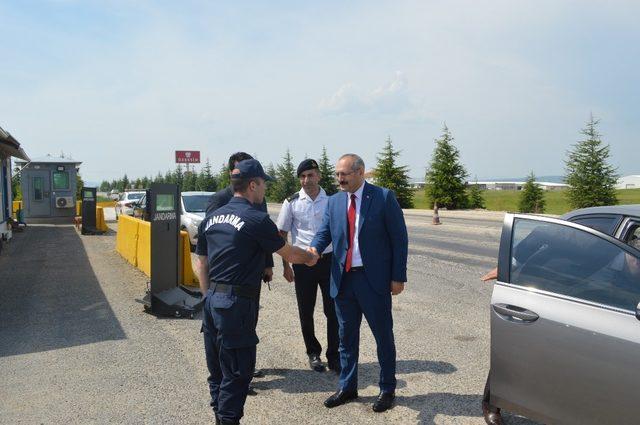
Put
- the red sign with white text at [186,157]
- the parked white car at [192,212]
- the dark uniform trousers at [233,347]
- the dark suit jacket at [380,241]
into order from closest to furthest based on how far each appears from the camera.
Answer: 1. the dark uniform trousers at [233,347]
2. the dark suit jacket at [380,241]
3. the parked white car at [192,212]
4. the red sign with white text at [186,157]

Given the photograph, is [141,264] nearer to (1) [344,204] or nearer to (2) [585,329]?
(1) [344,204]

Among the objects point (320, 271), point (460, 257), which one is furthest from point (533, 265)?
point (460, 257)

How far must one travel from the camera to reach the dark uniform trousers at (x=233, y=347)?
323cm

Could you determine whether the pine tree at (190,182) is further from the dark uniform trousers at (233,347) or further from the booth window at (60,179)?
the dark uniform trousers at (233,347)

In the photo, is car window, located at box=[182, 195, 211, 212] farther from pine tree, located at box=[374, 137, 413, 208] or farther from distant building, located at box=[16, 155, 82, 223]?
pine tree, located at box=[374, 137, 413, 208]

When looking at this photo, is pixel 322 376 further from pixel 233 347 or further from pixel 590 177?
pixel 590 177

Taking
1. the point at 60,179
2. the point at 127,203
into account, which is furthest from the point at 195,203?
the point at 60,179

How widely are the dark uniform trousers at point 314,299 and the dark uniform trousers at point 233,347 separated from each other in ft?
4.81

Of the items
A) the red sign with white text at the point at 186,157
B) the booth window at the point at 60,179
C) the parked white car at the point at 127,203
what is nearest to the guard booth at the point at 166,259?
the parked white car at the point at 127,203

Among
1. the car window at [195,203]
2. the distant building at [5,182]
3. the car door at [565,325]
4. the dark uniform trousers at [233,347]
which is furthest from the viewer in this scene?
the car window at [195,203]

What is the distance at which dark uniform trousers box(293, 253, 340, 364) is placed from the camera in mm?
4746

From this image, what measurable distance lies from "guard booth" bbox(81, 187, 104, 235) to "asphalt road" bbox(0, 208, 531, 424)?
920 cm

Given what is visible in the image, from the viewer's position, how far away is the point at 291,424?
12.4 ft

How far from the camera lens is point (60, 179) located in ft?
75.2
